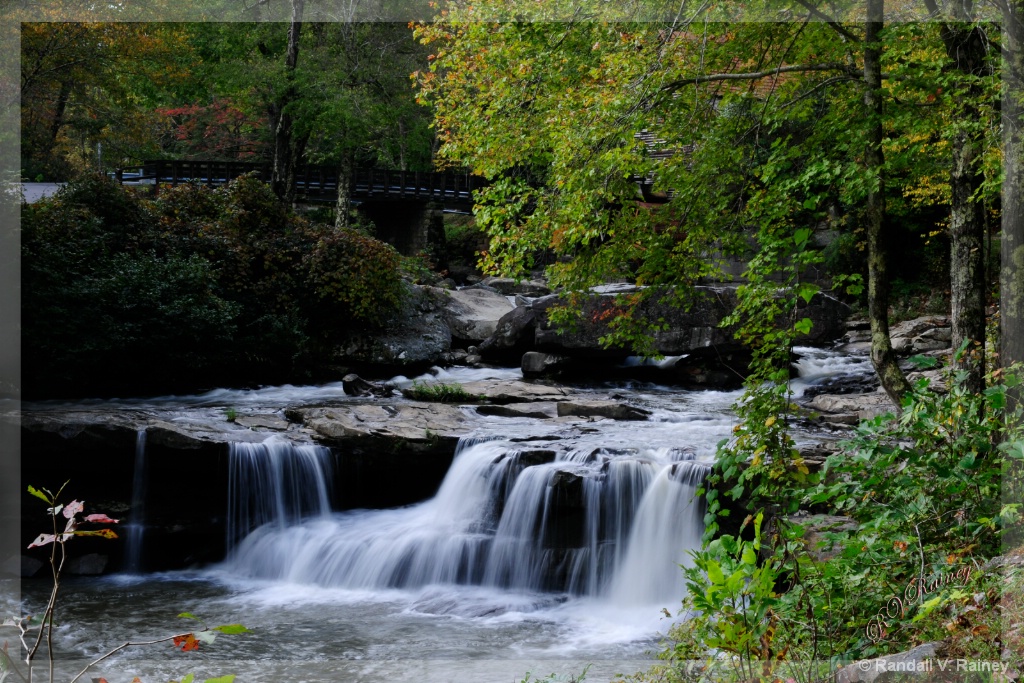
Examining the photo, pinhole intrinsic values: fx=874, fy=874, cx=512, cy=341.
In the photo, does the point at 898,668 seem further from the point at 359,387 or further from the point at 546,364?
the point at 546,364

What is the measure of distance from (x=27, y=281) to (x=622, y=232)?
30.7ft

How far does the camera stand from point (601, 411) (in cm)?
1175

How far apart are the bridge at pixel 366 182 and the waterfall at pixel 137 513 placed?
1952 cm

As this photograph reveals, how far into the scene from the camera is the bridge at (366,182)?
92.8 feet

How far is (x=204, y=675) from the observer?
6.49 metres

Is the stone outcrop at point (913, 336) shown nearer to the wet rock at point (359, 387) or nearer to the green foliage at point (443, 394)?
the green foliage at point (443, 394)

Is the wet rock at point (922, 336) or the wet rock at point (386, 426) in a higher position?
the wet rock at point (922, 336)

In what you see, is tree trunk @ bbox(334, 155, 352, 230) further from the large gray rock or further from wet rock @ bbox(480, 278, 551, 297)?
the large gray rock

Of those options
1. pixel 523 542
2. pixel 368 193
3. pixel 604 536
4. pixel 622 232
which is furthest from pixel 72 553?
pixel 368 193

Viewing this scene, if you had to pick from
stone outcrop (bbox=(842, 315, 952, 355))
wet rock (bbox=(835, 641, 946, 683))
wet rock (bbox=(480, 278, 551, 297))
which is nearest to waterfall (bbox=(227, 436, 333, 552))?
wet rock (bbox=(835, 641, 946, 683))

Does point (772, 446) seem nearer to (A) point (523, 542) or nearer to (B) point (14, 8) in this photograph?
(A) point (523, 542)

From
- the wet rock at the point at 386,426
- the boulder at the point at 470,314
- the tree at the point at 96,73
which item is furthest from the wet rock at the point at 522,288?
the wet rock at the point at 386,426

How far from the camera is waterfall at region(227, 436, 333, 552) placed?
9812mm

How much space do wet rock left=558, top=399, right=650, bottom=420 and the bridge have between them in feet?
57.3
